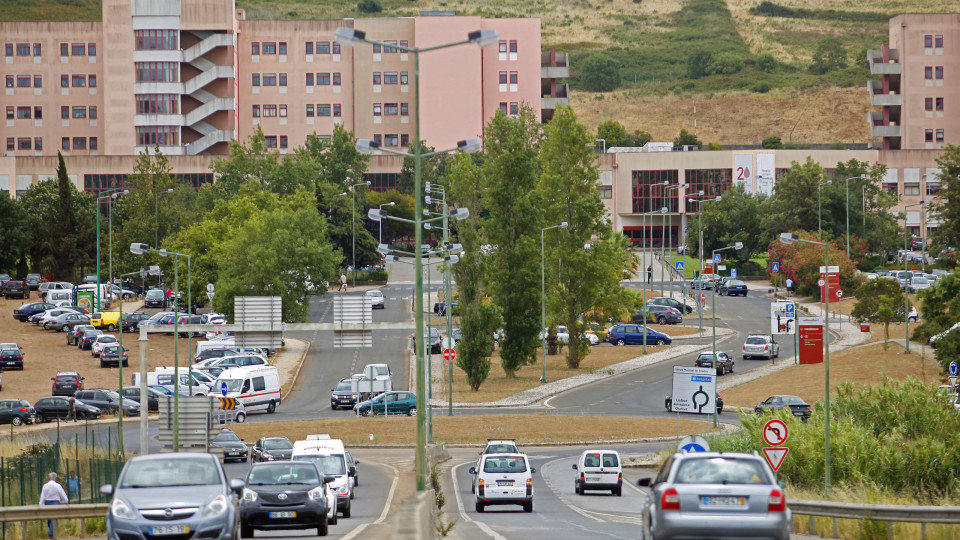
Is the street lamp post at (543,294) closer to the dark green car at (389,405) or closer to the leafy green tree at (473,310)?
the leafy green tree at (473,310)

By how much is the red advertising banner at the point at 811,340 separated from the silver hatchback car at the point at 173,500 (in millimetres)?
56828

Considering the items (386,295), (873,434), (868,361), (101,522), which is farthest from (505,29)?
(101,522)

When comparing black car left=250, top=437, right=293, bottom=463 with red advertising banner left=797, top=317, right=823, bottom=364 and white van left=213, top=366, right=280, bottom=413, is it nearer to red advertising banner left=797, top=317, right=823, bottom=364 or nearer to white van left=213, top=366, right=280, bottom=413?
white van left=213, top=366, right=280, bottom=413

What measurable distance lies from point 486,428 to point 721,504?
132 ft

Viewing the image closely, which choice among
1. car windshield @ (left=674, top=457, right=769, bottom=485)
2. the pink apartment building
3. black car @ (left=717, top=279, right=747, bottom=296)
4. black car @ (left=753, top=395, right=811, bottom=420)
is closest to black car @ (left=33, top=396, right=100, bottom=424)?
black car @ (left=753, top=395, right=811, bottom=420)

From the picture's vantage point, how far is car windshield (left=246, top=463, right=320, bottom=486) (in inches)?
949

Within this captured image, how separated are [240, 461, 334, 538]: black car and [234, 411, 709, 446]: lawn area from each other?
91.3 ft

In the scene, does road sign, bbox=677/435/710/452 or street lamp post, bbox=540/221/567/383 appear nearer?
road sign, bbox=677/435/710/452

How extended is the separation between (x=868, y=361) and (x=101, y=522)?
53.1m

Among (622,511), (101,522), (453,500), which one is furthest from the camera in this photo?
(453,500)

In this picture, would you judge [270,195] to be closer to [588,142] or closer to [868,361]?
[588,142]

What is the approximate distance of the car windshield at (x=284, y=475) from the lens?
24.1 m

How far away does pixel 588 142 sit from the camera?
79.9 metres

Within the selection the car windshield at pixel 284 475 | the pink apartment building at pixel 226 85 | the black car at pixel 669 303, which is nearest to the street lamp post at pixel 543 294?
the black car at pixel 669 303
